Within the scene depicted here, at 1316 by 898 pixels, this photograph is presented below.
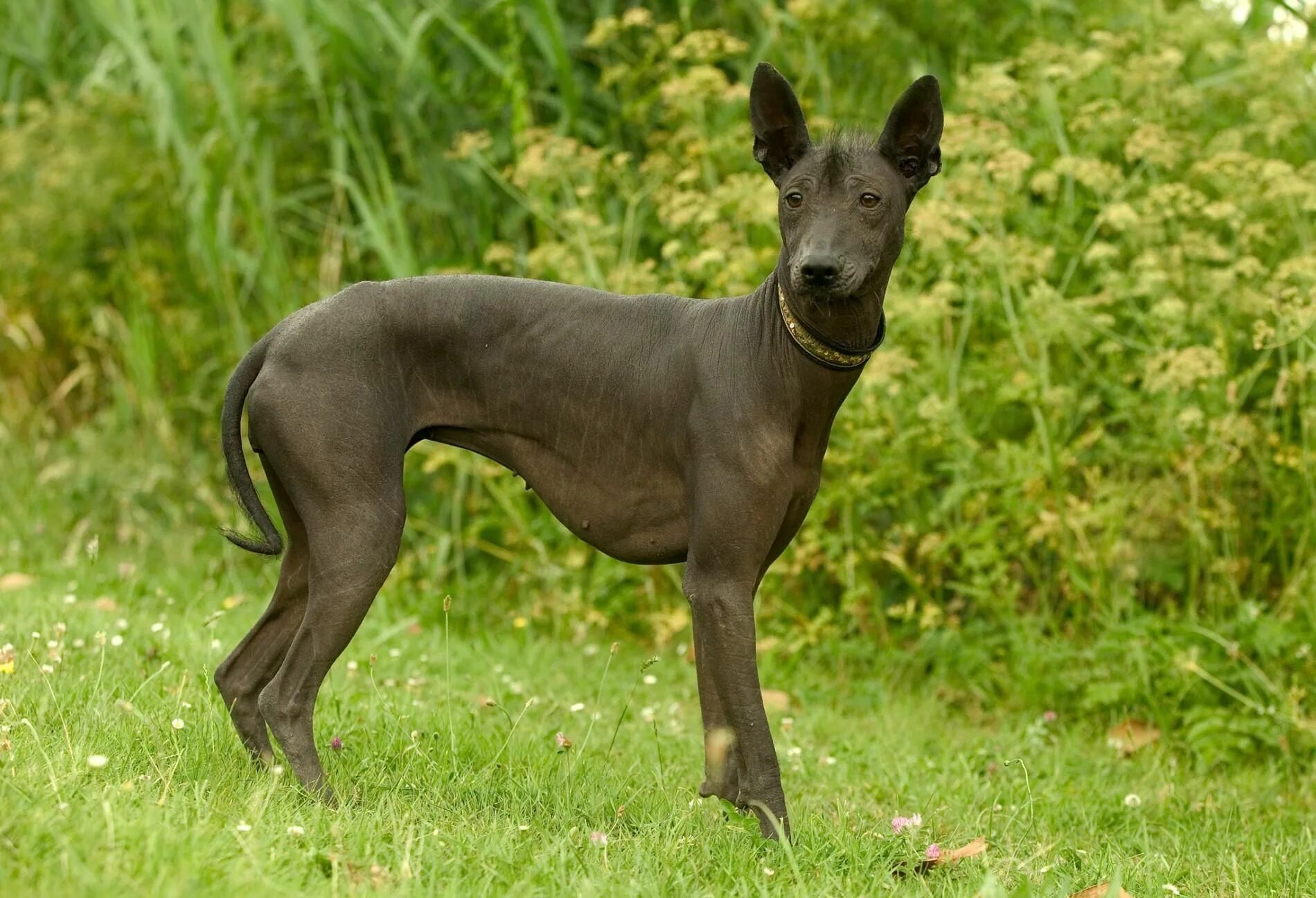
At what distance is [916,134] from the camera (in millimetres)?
3441

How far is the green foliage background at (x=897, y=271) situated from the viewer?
5.32 meters

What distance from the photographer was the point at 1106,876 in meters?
3.53

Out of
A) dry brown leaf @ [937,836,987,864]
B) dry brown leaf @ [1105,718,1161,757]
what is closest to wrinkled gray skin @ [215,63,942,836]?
dry brown leaf @ [937,836,987,864]

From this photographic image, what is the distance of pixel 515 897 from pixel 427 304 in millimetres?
1506

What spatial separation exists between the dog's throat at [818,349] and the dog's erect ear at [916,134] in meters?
0.37

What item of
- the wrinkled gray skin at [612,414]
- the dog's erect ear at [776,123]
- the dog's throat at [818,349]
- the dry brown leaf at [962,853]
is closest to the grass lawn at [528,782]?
the dry brown leaf at [962,853]

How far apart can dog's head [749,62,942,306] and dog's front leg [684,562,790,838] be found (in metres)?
0.74

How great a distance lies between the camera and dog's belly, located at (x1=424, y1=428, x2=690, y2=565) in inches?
144

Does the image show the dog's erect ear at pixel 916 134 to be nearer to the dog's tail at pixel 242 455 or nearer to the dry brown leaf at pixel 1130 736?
the dog's tail at pixel 242 455

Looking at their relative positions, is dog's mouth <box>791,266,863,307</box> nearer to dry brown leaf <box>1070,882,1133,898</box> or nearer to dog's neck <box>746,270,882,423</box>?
dog's neck <box>746,270,882,423</box>

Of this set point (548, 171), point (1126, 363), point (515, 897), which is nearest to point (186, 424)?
point (548, 171)

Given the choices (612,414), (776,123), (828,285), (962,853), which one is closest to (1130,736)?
(962,853)

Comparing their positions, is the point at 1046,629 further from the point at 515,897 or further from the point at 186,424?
the point at 186,424

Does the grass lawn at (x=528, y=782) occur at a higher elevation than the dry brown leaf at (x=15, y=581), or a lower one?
higher
